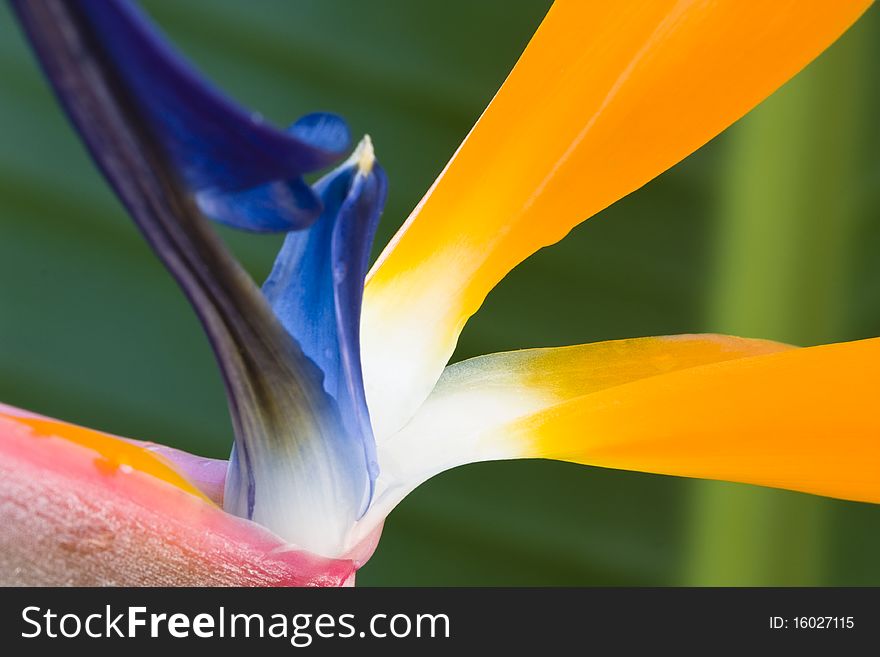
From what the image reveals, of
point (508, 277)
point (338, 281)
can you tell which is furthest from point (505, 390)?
point (508, 277)

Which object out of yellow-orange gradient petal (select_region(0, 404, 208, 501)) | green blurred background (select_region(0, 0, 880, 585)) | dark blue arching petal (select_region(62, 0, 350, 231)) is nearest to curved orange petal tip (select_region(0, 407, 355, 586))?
yellow-orange gradient petal (select_region(0, 404, 208, 501))

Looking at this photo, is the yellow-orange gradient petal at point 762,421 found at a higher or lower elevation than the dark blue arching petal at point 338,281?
lower

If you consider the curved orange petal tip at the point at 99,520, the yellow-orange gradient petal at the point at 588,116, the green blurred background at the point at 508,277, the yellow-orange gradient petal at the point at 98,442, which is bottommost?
the curved orange petal tip at the point at 99,520

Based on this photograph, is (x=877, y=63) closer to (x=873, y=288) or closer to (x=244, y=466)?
(x=873, y=288)

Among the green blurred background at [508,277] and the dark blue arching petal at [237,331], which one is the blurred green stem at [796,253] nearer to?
the green blurred background at [508,277]

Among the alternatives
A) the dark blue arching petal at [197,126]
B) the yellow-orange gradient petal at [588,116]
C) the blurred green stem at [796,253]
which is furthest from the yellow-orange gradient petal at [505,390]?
the blurred green stem at [796,253]

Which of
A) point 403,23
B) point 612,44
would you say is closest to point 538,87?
point 612,44

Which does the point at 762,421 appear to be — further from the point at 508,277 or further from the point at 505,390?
the point at 508,277
